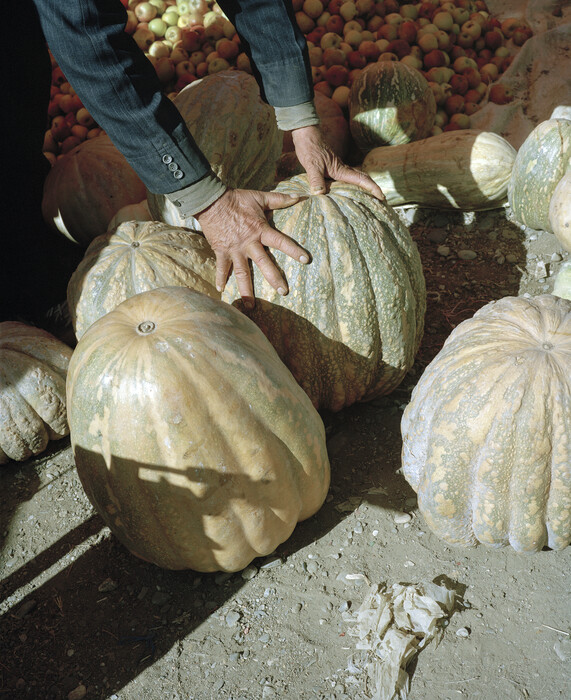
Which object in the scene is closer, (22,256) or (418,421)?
(418,421)

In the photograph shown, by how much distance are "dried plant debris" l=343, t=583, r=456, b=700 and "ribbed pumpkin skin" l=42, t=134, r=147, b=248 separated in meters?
3.12

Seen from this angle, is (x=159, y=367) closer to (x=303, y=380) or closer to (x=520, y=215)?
(x=303, y=380)

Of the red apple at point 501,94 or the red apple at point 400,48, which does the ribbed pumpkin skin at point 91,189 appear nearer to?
the red apple at point 400,48

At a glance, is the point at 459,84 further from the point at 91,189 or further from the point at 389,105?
the point at 91,189

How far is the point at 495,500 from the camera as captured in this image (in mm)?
2141

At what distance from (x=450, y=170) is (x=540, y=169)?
632 mm

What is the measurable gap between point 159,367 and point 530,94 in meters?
4.52

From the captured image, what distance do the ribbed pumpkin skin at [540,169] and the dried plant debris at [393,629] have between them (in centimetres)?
256

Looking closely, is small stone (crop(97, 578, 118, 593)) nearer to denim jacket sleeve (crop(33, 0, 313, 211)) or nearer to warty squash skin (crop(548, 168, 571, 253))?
denim jacket sleeve (crop(33, 0, 313, 211))

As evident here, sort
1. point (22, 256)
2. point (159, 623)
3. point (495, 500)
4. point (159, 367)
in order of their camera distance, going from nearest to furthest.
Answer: point (159, 367) < point (495, 500) < point (159, 623) < point (22, 256)

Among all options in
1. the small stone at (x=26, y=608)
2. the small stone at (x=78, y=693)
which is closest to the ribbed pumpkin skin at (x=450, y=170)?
the small stone at (x=26, y=608)

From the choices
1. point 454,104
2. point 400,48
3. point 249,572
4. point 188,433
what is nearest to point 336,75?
point 400,48

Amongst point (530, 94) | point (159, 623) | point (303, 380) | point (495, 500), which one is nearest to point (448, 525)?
Result: point (495, 500)

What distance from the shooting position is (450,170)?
411 centimetres
